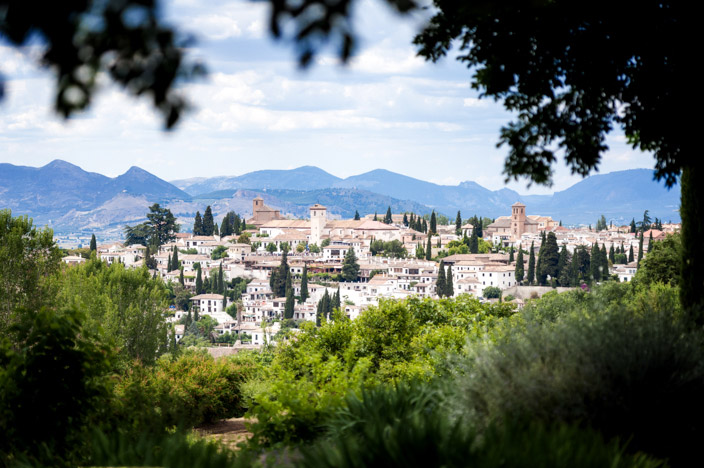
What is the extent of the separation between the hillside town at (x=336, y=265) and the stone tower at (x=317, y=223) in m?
0.22

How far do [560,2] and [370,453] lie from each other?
379 centimetres

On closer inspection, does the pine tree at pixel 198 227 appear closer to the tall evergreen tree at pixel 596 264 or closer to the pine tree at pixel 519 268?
the pine tree at pixel 519 268

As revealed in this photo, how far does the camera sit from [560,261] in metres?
91.4

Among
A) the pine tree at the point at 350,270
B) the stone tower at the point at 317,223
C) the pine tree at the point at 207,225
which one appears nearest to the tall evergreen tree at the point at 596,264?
the pine tree at the point at 350,270

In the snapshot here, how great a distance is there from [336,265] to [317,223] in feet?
89.8

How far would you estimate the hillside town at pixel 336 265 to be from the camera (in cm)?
9300

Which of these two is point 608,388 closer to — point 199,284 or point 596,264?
point 596,264

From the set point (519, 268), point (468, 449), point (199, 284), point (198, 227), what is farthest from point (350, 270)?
point (468, 449)

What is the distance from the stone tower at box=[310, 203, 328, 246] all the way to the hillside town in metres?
0.22

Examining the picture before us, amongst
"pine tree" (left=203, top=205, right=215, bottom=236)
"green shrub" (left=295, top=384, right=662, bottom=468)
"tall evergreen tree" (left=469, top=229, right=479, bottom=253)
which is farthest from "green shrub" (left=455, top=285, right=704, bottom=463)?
"pine tree" (left=203, top=205, right=215, bottom=236)

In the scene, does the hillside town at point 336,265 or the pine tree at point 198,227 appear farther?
the pine tree at point 198,227

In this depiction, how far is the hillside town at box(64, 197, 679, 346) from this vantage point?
93000 millimetres

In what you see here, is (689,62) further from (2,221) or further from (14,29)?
(2,221)

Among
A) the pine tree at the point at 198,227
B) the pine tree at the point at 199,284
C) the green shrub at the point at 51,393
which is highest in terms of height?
the pine tree at the point at 198,227
